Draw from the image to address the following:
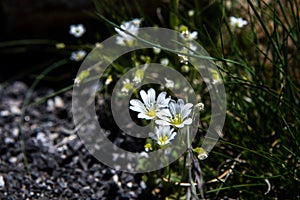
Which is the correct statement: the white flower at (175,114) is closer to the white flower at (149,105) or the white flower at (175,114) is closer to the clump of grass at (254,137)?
the white flower at (149,105)

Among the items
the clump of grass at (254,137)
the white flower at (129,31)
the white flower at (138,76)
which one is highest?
the white flower at (129,31)

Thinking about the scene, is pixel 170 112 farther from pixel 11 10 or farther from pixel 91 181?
pixel 11 10

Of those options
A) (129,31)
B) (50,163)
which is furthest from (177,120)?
(50,163)

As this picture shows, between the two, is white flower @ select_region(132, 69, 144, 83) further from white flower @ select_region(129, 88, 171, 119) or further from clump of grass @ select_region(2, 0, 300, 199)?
white flower @ select_region(129, 88, 171, 119)

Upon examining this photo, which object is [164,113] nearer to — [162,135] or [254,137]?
[162,135]

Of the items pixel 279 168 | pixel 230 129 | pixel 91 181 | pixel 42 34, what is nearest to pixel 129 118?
pixel 91 181

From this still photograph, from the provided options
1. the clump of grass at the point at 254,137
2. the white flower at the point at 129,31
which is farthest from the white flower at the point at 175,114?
the white flower at the point at 129,31

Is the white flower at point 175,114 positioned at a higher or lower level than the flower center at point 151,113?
lower

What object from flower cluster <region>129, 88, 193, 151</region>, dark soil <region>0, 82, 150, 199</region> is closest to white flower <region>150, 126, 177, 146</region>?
flower cluster <region>129, 88, 193, 151</region>
